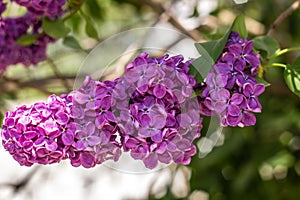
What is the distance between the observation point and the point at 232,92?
1.16 metres

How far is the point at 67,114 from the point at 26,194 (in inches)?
70.7

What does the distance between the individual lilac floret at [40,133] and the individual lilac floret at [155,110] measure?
0.33 ft

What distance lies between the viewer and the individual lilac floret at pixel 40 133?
3.72ft

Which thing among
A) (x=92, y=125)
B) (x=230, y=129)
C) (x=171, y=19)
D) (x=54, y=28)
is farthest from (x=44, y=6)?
(x=230, y=129)

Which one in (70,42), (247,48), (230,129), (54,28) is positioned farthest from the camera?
(230,129)

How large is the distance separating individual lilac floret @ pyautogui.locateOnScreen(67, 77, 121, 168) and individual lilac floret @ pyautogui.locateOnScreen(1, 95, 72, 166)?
2cm

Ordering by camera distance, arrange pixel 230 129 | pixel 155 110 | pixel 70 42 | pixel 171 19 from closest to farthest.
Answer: pixel 155 110, pixel 70 42, pixel 171 19, pixel 230 129

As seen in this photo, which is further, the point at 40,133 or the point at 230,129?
the point at 230,129

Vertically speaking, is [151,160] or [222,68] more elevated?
[222,68]

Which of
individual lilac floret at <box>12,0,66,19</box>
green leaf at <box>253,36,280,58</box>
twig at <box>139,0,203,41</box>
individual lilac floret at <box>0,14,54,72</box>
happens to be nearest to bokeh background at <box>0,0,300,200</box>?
twig at <box>139,0,203,41</box>

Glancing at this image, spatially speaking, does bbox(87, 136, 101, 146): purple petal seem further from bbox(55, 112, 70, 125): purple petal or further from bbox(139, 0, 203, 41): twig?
bbox(139, 0, 203, 41): twig

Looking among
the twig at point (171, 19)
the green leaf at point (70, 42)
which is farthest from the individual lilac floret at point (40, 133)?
the twig at point (171, 19)

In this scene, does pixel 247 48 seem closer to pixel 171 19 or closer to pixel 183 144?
pixel 183 144

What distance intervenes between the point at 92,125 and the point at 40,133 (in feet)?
0.30
